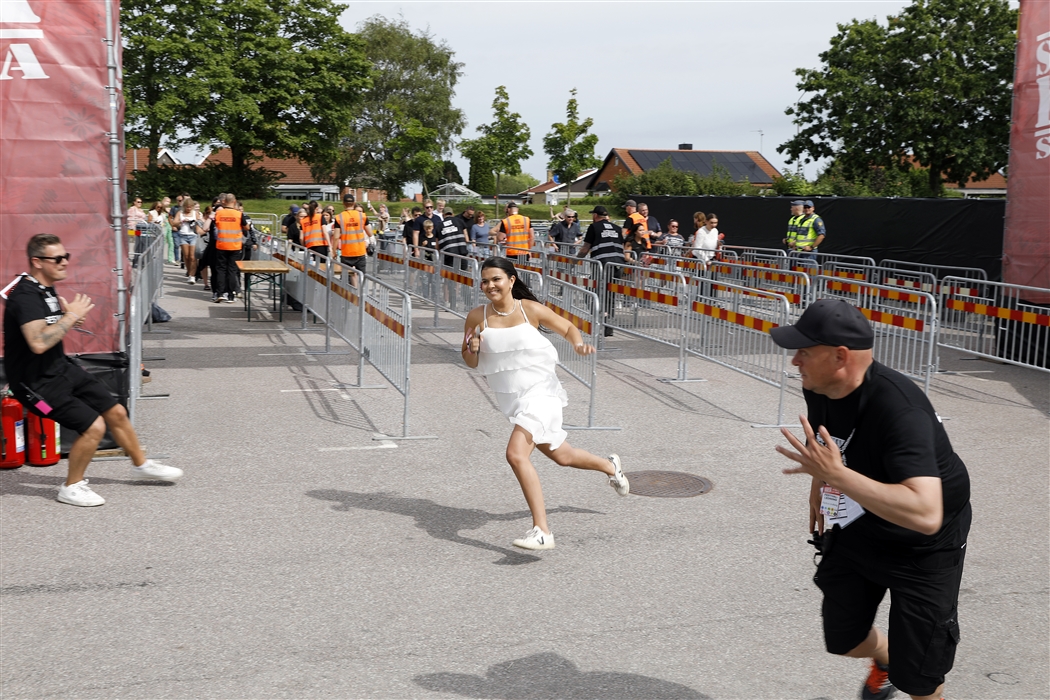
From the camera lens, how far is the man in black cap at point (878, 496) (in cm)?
312

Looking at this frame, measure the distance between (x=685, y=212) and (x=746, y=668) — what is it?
30.6 metres

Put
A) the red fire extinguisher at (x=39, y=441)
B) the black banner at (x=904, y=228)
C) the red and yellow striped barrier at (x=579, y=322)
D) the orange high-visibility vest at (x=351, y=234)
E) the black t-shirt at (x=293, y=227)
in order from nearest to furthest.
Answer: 1. the red fire extinguisher at (x=39, y=441)
2. the red and yellow striped barrier at (x=579, y=322)
3. the orange high-visibility vest at (x=351, y=234)
4. the black banner at (x=904, y=228)
5. the black t-shirt at (x=293, y=227)

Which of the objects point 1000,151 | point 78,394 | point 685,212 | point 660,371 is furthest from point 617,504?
point 1000,151

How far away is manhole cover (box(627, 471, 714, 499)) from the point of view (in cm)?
756

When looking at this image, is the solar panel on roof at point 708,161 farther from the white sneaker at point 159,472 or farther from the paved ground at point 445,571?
the white sneaker at point 159,472

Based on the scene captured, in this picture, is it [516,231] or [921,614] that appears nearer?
[921,614]

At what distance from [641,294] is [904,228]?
12.0m

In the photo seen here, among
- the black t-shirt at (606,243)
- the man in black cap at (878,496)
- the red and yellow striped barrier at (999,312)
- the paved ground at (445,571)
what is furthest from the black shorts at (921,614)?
the black t-shirt at (606,243)

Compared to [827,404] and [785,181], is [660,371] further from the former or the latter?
[785,181]

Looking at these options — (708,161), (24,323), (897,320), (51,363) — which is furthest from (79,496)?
(708,161)

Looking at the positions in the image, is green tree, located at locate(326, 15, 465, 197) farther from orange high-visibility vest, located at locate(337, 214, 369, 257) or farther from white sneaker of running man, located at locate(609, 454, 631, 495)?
white sneaker of running man, located at locate(609, 454, 631, 495)

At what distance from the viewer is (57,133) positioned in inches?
314

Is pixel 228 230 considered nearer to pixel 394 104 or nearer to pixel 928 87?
pixel 928 87

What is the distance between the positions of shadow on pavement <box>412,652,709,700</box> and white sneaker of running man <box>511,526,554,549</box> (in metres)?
1.41
